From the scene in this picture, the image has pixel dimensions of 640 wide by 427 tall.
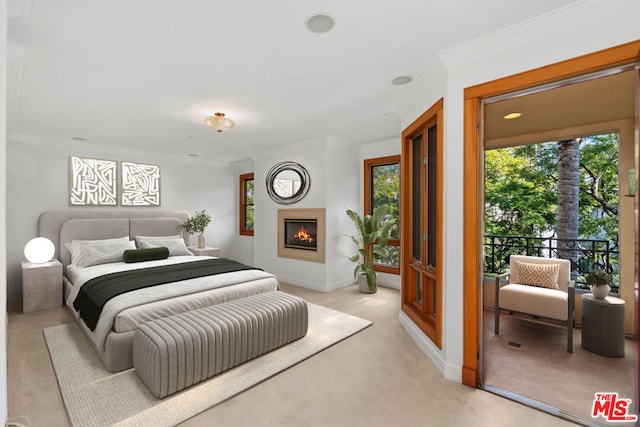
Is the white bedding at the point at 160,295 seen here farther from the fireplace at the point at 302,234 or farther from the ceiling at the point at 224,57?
the ceiling at the point at 224,57

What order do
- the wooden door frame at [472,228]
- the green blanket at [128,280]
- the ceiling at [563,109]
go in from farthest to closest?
the green blanket at [128,280] < the ceiling at [563,109] < the wooden door frame at [472,228]

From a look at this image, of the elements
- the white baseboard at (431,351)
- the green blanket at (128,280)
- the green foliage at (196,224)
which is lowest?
the white baseboard at (431,351)

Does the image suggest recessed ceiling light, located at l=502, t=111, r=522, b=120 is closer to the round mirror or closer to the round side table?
the round side table

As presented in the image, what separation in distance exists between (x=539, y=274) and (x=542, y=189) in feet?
11.0

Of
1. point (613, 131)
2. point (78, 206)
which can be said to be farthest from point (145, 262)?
point (613, 131)

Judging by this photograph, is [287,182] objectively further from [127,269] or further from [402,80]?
[402,80]

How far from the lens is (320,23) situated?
1.90m

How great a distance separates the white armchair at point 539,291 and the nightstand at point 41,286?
5.52 metres

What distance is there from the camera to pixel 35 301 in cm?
383

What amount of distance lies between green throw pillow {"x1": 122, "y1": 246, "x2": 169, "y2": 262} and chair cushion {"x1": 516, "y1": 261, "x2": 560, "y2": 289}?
4.88 m

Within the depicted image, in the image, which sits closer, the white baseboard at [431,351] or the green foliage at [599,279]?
the white baseboard at [431,351]

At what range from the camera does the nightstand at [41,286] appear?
12.4 feet

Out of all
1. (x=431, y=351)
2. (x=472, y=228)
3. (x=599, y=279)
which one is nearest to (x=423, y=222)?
(x=472, y=228)
